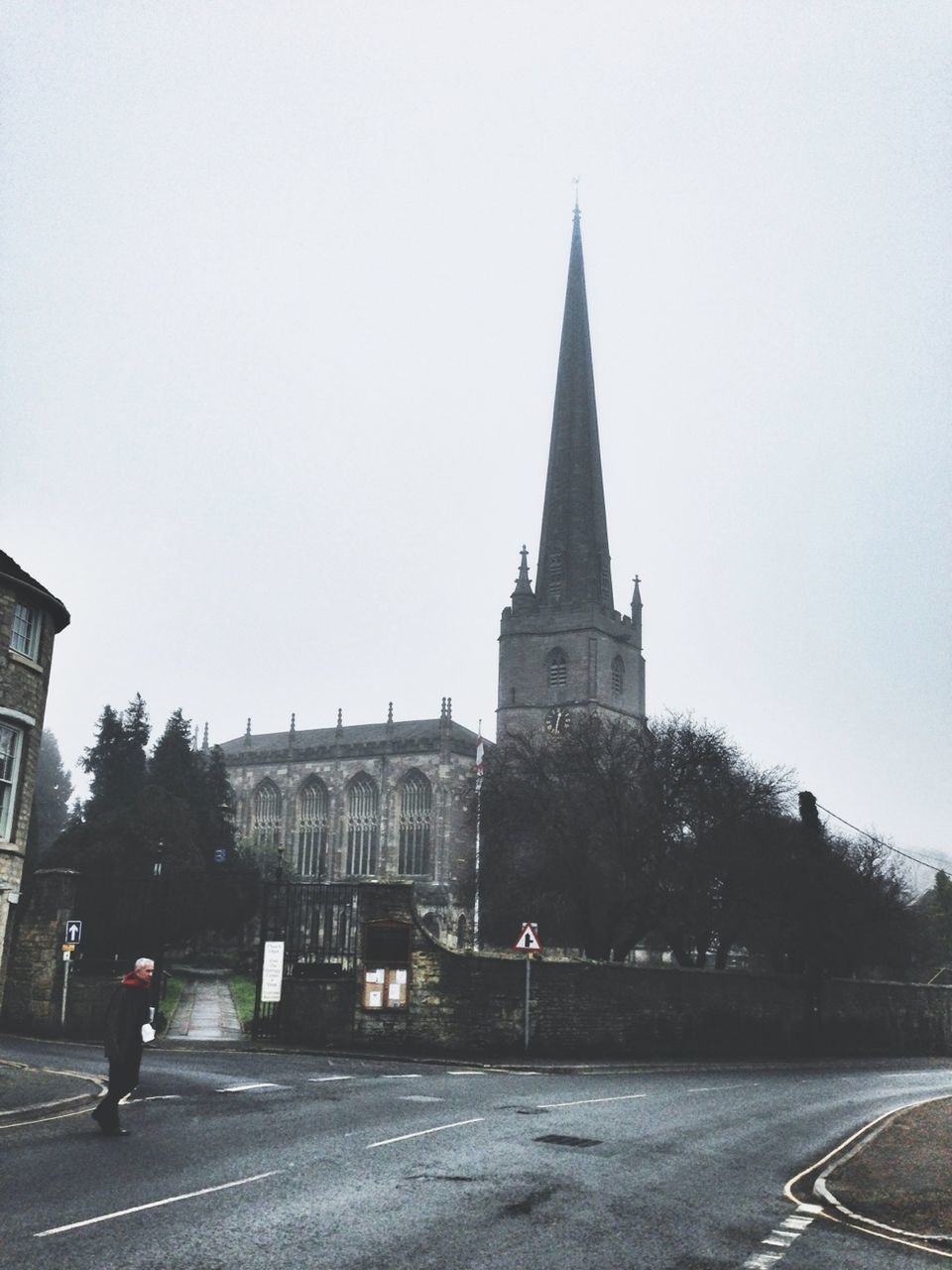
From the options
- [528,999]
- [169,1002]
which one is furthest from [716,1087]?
[169,1002]

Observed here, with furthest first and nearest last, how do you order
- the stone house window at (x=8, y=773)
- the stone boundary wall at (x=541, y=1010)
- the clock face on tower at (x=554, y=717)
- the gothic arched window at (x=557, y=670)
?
the gothic arched window at (x=557, y=670) < the clock face on tower at (x=554, y=717) < the stone boundary wall at (x=541, y=1010) < the stone house window at (x=8, y=773)

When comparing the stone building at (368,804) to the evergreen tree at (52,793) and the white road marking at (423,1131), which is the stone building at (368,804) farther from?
the white road marking at (423,1131)

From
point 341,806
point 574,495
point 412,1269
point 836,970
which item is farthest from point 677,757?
point 341,806

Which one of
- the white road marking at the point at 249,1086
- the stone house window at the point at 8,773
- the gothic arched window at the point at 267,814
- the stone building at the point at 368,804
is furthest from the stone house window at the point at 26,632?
the gothic arched window at the point at 267,814

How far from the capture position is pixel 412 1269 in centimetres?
723

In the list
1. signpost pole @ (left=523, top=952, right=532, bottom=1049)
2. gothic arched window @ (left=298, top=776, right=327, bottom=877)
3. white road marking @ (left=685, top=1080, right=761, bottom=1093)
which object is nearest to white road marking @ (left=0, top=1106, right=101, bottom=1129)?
white road marking @ (left=685, top=1080, right=761, bottom=1093)

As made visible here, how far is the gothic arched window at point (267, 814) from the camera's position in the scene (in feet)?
335

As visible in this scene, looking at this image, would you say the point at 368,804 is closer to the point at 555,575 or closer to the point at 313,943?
the point at 555,575

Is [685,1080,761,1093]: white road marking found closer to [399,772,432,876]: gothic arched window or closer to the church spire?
the church spire

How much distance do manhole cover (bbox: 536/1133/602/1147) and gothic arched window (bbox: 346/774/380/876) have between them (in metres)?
82.8

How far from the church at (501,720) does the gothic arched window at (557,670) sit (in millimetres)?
73

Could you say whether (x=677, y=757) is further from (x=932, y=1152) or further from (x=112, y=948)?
(x=932, y=1152)

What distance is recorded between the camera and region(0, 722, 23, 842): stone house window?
22109mm

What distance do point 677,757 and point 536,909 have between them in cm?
919
